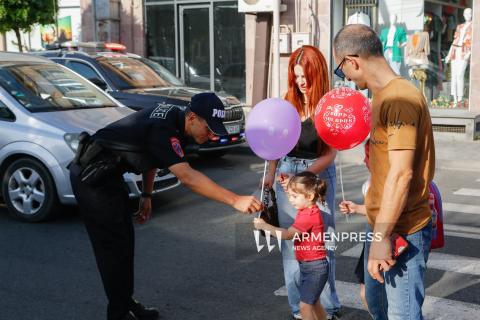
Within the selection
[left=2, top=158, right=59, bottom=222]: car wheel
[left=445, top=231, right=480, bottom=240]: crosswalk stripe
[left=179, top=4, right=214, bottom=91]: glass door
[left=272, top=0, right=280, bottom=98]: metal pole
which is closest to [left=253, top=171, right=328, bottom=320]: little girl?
[left=445, top=231, right=480, bottom=240]: crosswalk stripe

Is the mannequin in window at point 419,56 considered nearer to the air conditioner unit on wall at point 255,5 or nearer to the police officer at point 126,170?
the air conditioner unit on wall at point 255,5

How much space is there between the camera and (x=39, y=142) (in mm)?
7184

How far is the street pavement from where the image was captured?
478 centimetres

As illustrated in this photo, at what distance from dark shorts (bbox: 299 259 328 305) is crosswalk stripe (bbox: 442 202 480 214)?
441cm

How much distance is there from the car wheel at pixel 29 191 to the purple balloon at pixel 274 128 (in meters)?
3.69

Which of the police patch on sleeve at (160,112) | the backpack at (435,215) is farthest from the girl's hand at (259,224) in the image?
the backpack at (435,215)

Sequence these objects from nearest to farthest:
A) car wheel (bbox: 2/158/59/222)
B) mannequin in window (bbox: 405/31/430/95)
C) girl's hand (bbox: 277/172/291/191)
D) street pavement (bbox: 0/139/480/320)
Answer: girl's hand (bbox: 277/172/291/191)
street pavement (bbox: 0/139/480/320)
car wheel (bbox: 2/158/59/222)
mannequin in window (bbox: 405/31/430/95)

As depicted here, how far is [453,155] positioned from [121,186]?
342 inches

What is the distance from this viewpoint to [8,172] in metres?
7.40

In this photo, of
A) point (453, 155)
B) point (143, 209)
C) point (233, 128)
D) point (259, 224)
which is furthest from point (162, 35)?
point (259, 224)

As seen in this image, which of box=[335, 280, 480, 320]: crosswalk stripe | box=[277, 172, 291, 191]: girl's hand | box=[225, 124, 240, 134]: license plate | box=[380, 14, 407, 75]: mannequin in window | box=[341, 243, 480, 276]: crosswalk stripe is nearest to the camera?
box=[277, 172, 291, 191]: girl's hand

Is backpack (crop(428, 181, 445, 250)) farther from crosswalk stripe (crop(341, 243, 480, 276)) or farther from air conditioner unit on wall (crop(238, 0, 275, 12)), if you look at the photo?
air conditioner unit on wall (crop(238, 0, 275, 12))

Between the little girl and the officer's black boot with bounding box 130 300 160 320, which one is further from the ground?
the little girl

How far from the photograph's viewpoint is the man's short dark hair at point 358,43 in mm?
2980
